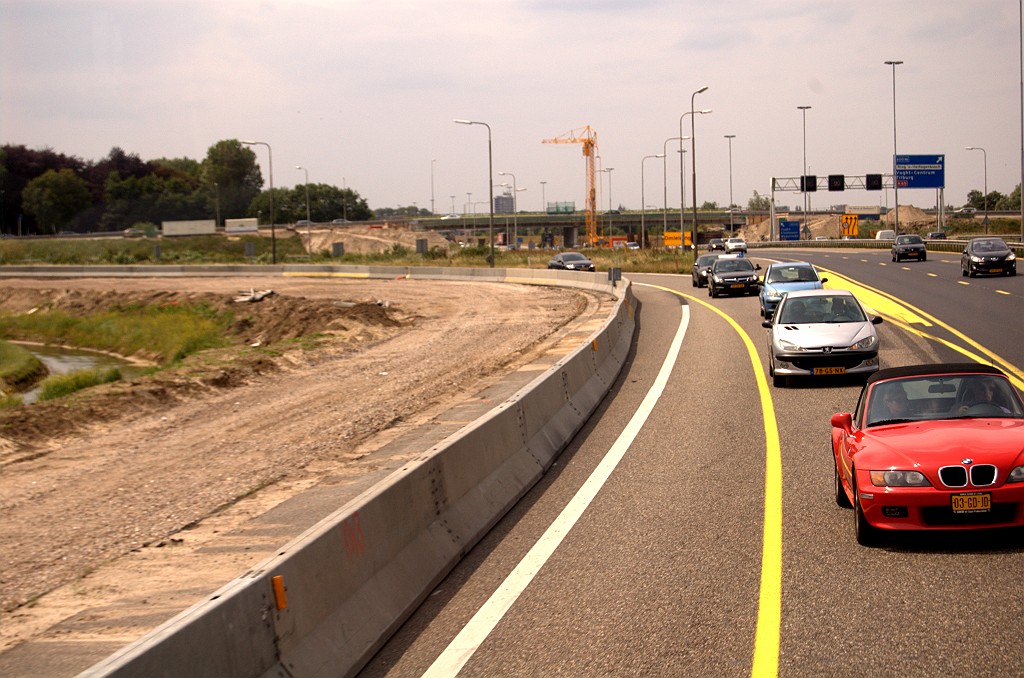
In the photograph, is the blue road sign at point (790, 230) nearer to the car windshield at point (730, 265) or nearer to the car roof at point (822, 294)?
the car windshield at point (730, 265)

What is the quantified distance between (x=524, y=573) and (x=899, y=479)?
2820 millimetres

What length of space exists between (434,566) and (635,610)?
5.16 ft

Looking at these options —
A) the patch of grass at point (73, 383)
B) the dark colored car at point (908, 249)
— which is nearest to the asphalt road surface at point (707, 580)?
the patch of grass at point (73, 383)

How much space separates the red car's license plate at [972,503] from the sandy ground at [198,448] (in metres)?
5.43

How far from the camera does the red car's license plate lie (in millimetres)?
7844

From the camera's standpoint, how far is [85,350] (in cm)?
5259

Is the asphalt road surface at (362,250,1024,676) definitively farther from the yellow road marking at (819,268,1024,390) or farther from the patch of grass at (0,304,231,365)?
the patch of grass at (0,304,231,365)

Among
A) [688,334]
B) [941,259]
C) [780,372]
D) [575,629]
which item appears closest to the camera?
[575,629]

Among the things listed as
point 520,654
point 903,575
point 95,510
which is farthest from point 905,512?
point 95,510

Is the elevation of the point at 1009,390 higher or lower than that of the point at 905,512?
higher

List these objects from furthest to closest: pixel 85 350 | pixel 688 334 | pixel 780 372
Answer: pixel 85 350
pixel 688 334
pixel 780 372

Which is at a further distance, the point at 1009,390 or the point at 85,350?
the point at 85,350

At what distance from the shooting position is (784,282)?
28391 millimetres

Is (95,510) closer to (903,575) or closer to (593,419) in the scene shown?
(593,419)
